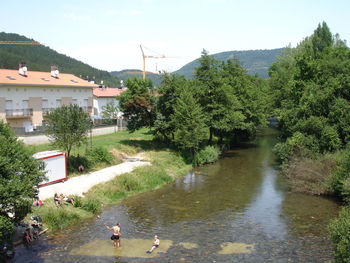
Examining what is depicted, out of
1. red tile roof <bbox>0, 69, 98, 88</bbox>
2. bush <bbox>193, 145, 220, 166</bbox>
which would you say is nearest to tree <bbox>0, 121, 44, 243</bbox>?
bush <bbox>193, 145, 220, 166</bbox>

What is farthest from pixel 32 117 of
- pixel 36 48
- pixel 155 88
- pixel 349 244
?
pixel 36 48

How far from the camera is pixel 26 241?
2050cm

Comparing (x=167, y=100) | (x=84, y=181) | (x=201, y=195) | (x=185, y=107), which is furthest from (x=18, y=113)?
(x=201, y=195)

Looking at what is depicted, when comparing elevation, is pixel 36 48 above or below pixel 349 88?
above

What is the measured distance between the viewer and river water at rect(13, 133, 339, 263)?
19.3 metres

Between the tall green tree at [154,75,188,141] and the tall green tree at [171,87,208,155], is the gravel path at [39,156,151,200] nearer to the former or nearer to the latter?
the tall green tree at [171,87,208,155]

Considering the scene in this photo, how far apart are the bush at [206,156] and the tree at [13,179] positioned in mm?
A: 27687

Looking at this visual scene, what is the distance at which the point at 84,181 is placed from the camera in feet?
102

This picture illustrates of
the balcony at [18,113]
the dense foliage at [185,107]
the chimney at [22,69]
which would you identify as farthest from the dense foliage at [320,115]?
the chimney at [22,69]

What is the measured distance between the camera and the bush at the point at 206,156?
1745 inches

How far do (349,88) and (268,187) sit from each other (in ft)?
42.0

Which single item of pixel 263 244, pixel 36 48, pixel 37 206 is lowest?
pixel 263 244

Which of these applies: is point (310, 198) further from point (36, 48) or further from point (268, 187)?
point (36, 48)

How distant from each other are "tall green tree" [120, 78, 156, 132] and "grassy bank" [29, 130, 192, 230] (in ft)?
9.09
